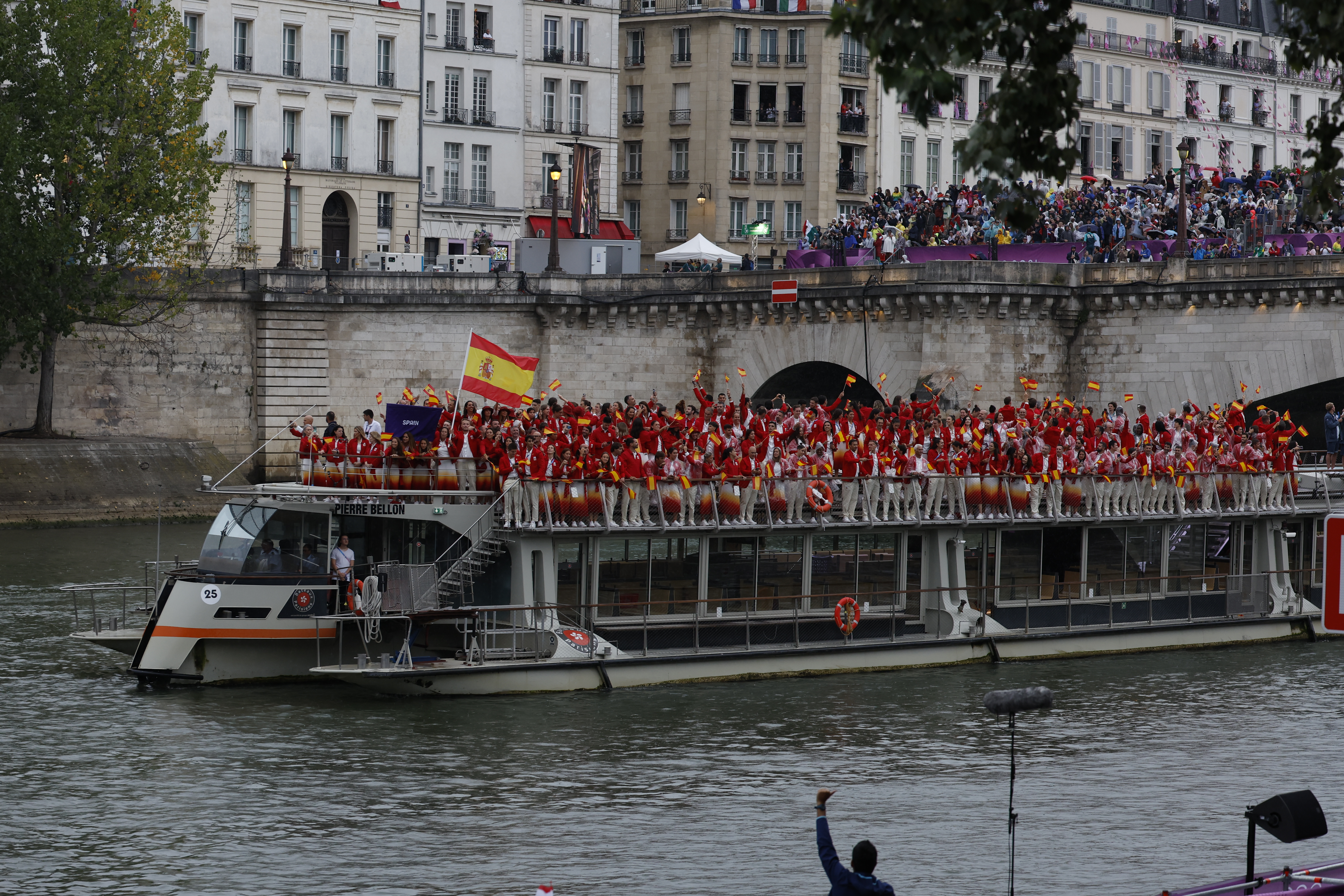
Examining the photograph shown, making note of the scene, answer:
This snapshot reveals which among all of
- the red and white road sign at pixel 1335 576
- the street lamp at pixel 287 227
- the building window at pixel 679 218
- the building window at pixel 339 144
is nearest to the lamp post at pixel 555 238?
the street lamp at pixel 287 227


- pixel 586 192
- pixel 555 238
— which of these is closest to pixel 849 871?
pixel 555 238

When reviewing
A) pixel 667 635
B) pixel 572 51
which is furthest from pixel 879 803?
pixel 572 51

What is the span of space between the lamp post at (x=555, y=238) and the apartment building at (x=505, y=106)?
8.44m

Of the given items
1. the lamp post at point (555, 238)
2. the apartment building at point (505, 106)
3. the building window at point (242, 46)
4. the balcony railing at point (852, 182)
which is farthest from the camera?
the balcony railing at point (852, 182)

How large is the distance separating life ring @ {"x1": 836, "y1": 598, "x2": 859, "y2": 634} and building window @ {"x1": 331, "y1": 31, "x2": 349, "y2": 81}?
40.9 metres

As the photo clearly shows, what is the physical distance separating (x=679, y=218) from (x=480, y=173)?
9.95 meters

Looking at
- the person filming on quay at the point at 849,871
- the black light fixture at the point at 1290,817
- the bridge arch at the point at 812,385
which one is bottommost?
the person filming on quay at the point at 849,871

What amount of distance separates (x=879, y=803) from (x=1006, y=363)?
29959 millimetres

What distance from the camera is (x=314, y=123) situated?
65.6 m

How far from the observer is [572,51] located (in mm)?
74125

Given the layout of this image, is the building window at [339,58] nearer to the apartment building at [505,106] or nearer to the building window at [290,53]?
the building window at [290,53]

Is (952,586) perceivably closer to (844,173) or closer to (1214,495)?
(1214,495)

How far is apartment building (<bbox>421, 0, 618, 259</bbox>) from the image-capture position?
7088cm

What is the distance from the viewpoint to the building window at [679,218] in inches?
3105
